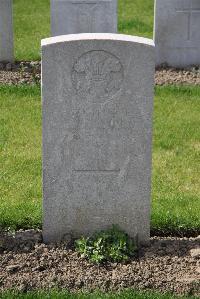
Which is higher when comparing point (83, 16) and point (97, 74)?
point (83, 16)

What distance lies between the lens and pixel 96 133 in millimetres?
4625

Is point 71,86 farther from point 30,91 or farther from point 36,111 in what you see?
point 30,91

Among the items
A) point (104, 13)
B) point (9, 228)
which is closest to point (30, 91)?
point (104, 13)

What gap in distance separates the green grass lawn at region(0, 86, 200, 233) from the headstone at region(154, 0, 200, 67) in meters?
1.18

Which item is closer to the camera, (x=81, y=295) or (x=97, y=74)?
(x=81, y=295)

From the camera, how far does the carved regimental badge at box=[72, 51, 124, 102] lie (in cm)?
449

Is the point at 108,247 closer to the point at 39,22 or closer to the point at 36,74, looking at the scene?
the point at 36,74

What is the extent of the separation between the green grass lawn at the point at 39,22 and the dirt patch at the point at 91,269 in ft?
17.8

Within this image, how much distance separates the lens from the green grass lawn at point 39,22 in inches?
422

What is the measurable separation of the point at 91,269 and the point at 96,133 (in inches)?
32.8

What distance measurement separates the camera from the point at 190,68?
9.51 metres

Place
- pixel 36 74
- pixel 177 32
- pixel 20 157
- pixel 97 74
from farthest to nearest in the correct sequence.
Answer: pixel 177 32 < pixel 36 74 < pixel 20 157 < pixel 97 74

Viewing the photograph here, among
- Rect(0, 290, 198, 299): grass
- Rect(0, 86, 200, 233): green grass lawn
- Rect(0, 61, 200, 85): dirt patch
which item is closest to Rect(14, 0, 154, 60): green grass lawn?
Rect(0, 61, 200, 85): dirt patch

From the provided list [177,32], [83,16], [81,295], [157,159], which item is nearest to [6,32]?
[83,16]
